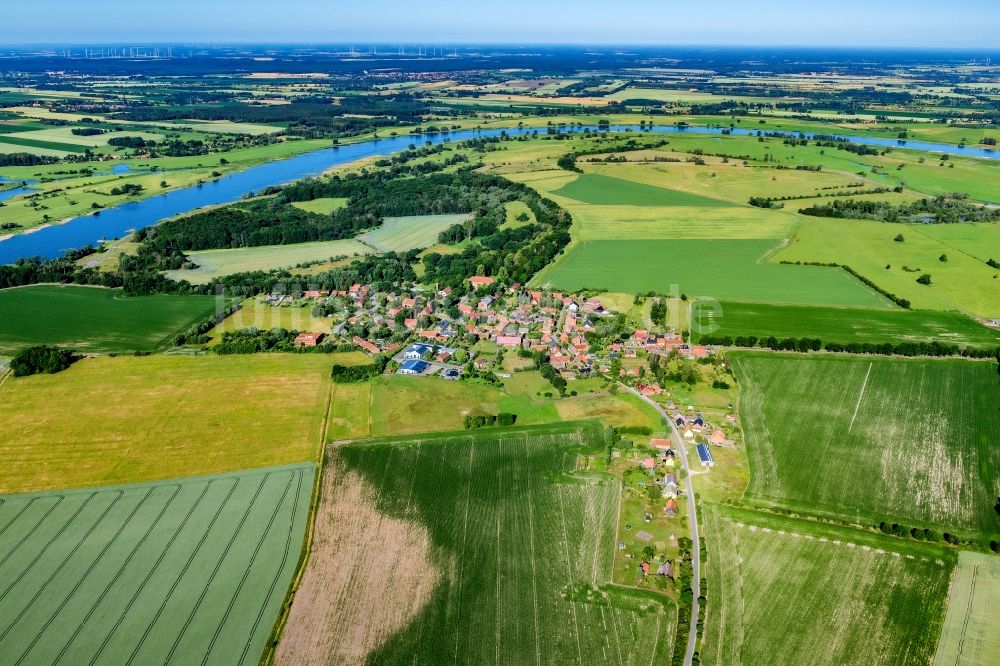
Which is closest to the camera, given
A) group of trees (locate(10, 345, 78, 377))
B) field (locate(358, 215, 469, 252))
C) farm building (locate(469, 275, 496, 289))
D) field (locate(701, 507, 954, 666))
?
field (locate(701, 507, 954, 666))

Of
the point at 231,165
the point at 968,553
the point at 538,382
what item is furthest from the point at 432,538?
the point at 231,165

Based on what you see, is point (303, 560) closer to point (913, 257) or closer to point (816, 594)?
point (816, 594)

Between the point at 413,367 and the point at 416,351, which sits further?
the point at 416,351

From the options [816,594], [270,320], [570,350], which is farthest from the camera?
[270,320]

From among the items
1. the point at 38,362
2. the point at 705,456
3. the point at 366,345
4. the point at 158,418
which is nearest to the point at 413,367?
the point at 366,345

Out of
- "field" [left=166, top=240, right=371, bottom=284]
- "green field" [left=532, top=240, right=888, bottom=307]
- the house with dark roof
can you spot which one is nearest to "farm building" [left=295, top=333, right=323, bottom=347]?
the house with dark roof

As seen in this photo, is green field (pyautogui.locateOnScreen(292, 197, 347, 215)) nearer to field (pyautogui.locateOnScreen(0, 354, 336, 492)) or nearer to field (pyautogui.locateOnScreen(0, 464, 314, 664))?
field (pyautogui.locateOnScreen(0, 354, 336, 492))

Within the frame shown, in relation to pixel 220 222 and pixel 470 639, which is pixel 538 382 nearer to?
pixel 470 639
